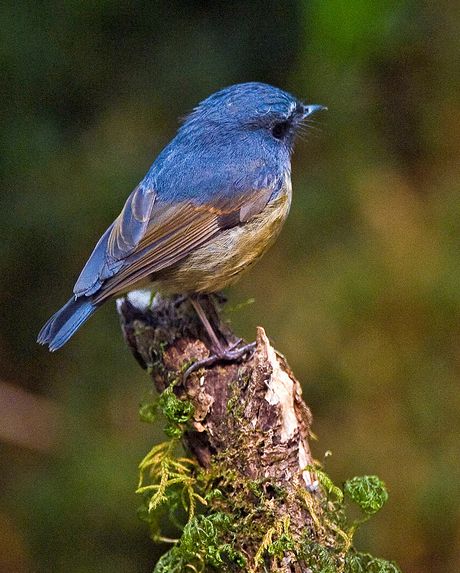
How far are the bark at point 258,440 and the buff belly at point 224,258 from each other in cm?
49

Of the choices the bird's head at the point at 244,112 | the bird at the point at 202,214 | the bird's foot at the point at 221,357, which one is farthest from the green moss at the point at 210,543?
the bird's head at the point at 244,112

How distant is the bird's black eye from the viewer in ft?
13.5

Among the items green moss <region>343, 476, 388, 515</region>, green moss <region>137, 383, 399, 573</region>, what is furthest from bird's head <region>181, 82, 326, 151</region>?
green moss <region>343, 476, 388, 515</region>

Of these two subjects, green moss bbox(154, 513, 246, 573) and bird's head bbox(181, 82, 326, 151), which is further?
bird's head bbox(181, 82, 326, 151)

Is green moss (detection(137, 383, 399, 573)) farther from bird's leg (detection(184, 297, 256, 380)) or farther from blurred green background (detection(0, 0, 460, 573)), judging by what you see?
blurred green background (detection(0, 0, 460, 573))

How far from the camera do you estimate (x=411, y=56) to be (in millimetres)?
5211

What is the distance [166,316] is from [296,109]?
1.12 m

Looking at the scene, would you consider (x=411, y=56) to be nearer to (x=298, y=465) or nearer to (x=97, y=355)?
(x=97, y=355)

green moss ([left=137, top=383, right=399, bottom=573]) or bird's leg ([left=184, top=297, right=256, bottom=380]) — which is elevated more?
bird's leg ([left=184, top=297, right=256, bottom=380])

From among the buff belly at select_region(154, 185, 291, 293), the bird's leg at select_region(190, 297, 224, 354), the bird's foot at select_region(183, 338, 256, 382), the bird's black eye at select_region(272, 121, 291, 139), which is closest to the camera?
the bird's foot at select_region(183, 338, 256, 382)

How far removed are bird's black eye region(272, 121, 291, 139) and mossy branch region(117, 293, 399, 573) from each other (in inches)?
50.0

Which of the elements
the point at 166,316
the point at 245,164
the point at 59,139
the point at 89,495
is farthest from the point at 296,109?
the point at 89,495

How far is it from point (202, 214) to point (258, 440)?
113 cm

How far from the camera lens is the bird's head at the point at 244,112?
13.1 ft
